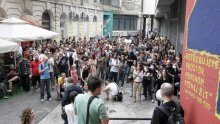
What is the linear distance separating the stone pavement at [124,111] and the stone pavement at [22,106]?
0.32 metres

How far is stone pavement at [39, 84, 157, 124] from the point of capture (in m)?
10.6

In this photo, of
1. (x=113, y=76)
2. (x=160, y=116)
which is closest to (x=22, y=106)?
(x=113, y=76)

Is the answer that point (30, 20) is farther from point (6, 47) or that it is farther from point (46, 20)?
point (6, 47)

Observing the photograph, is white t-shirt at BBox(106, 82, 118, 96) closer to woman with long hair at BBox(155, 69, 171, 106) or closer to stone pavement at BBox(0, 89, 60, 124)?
woman with long hair at BBox(155, 69, 171, 106)

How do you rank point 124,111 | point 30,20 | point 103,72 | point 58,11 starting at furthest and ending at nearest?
A: point 58,11 → point 30,20 → point 103,72 → point 124,111

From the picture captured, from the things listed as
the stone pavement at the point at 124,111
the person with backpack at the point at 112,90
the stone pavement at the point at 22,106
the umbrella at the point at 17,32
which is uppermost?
the umbrella at the point at 17,32

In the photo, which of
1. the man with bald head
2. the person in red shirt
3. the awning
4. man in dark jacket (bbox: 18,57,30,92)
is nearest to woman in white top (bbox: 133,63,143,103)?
the man with bald head

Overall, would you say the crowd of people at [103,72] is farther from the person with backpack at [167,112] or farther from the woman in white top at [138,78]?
the person with backpack at [167,112]

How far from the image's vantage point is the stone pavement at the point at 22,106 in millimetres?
10711

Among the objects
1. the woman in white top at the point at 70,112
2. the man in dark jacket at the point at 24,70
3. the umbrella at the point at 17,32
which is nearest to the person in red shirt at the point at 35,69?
the man in dark jacket at the point at 24,70

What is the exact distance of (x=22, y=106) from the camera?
12.2 m

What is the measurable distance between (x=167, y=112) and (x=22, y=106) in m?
8.80

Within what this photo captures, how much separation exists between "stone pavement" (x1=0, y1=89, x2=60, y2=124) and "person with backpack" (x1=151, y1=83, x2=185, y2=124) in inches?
266

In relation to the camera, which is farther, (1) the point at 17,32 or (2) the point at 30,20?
(2) the point at 30,20
